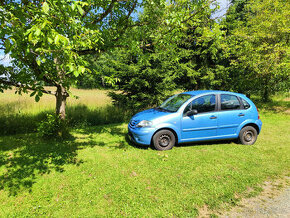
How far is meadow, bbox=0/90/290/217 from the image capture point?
2834mm

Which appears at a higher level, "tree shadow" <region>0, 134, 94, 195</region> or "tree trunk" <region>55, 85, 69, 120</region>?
"tree trunk" <region>55, 85, 69, 120</region>

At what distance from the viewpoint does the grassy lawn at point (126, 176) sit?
284cm

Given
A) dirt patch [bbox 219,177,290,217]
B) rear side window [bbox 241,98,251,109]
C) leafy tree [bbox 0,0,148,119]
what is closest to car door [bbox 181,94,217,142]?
rear side window [bbox 241,98,251,109]

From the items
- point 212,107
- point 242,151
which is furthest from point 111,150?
point 242,151

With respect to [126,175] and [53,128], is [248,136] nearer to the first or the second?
[126,175]

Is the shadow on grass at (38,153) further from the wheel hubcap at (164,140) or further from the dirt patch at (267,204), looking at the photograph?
the dirt patch at (267,204)

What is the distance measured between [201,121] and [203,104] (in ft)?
1.80

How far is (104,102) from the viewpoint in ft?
34.8

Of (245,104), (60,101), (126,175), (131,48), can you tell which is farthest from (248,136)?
(60,101)

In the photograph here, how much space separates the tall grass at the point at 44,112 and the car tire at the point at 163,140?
296 cm

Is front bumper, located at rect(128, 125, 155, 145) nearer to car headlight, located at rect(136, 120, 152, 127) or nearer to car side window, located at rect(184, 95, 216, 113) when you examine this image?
car headlight, located at rect(136, 120, 152, 127)

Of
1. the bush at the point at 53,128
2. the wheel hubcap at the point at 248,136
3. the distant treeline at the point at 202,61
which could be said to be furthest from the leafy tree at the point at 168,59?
the wheel hubcap at the point at 248,136

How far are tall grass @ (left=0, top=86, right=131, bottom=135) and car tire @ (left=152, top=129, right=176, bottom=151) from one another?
296 centimetres

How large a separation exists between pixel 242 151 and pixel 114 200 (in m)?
4.07
